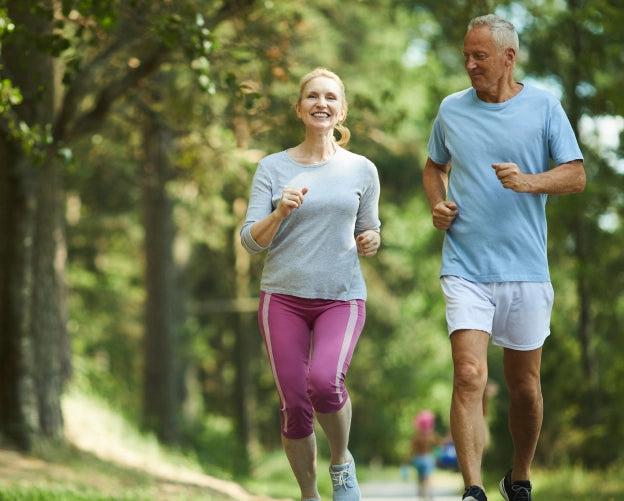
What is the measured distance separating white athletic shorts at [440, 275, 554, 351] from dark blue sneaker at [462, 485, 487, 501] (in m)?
0.81

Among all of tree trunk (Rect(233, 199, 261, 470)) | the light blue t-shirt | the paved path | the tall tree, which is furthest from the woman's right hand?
tree trunk (Rect(233, 199, 261, 470))

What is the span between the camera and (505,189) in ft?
18.3

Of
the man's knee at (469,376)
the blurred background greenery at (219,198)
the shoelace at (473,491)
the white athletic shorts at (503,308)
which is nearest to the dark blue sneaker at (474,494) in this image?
the shoelace at (473,491)

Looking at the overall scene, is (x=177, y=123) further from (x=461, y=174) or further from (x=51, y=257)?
(x=461, y=174)

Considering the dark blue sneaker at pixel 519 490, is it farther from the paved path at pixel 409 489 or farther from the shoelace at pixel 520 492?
the paved path at pixel 409 489

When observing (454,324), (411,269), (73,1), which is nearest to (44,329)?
(73,1)

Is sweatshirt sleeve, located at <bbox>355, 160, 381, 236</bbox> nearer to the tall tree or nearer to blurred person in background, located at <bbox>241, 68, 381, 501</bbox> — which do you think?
blurred person in background, located at <bbox>241, 68, 381, 501</bbox>

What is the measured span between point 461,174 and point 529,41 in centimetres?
1549

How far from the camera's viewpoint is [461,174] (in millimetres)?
5660

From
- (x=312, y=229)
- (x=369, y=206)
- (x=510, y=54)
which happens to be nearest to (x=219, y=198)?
(x=369, y=206)

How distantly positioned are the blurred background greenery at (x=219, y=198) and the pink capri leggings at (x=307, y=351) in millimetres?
2721

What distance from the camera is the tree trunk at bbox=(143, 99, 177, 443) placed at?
20.8 metres

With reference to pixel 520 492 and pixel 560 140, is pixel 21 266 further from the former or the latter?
pixel 560 140

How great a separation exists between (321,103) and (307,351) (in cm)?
132
